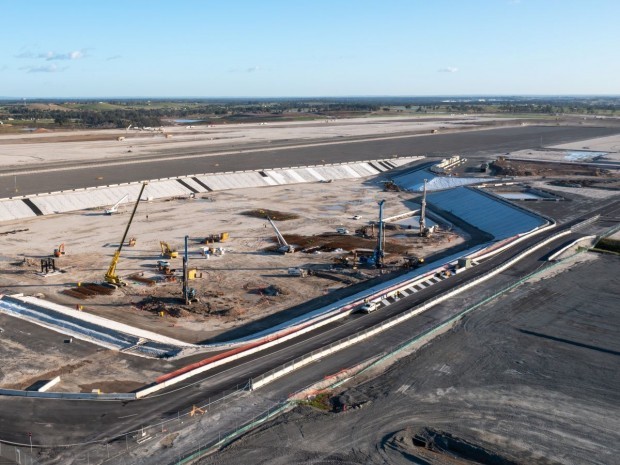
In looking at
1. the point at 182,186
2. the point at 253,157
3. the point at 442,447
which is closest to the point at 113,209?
the point at 182,186

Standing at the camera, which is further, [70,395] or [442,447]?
[70,395]

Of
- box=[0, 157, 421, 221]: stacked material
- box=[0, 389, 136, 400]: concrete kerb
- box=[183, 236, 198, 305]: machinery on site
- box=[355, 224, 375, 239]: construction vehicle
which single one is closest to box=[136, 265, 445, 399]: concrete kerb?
box=[0, 389, 136, 400]: concrete kerb

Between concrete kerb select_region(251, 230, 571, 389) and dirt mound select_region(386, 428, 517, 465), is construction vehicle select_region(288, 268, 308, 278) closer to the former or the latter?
concrete kerb select_region(251, 230, 571, 389)

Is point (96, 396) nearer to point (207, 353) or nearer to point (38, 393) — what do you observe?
point (38, 393)

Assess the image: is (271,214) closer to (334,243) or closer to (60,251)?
(334,243)

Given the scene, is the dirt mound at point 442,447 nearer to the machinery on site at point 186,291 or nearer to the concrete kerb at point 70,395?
the concrete kerb at point 70,395

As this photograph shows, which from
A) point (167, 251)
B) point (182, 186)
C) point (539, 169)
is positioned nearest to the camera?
point (167, 251)
